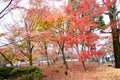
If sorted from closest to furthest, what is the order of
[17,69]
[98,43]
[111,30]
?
1. [17,69]
2. [111,30]
3. [98,43]

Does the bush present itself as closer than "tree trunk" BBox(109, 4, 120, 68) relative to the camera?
Yes

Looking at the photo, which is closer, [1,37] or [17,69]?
[17,69]

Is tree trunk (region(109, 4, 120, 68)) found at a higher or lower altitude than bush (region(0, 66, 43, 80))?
higher

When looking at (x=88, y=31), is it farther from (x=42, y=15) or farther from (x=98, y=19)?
(x=98, y=19)

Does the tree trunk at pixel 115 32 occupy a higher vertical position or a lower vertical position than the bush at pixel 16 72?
higher

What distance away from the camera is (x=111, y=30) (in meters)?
20.3

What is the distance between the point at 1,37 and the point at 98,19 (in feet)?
44.2

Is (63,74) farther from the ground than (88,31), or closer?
closer

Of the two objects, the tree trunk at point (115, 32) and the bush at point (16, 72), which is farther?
the tree trunk at point (115, 32)

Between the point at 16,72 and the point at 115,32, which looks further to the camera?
the point at 115,32

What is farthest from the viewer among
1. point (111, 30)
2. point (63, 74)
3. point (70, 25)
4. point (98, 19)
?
point (98, 19)

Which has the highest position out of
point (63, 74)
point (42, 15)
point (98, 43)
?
point (42, 15)

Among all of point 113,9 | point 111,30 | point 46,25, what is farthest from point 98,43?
point 46,25

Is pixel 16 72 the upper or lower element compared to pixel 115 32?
lower
